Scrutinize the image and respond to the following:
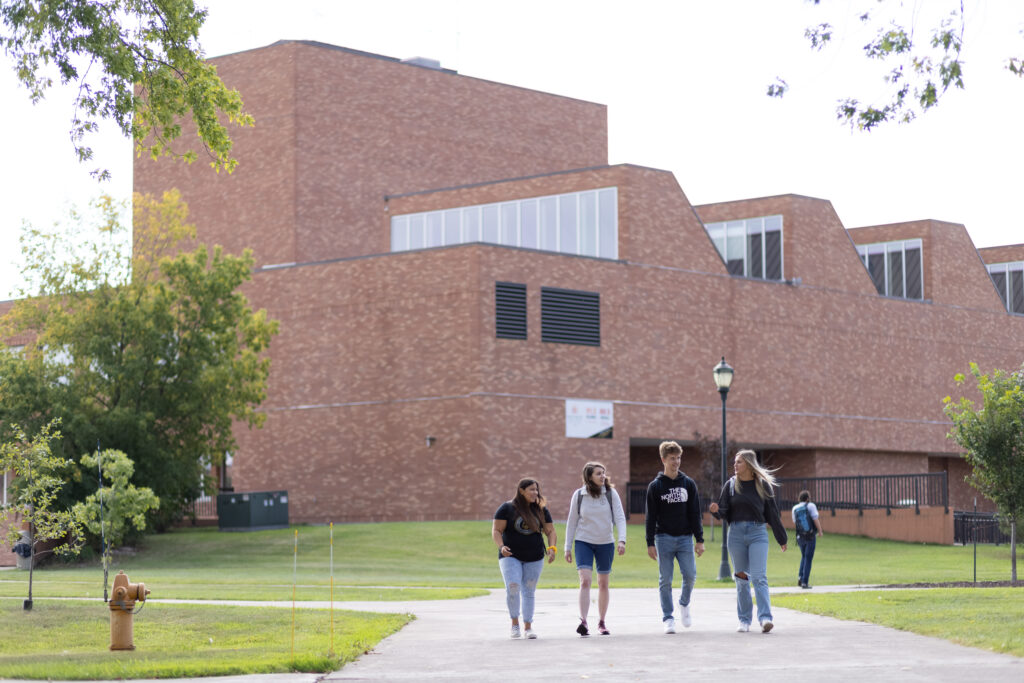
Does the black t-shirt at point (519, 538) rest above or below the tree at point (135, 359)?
below

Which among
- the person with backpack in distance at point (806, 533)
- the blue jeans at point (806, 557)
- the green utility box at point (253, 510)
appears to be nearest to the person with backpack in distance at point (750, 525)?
the person with backpack in distance at point (806, 533)

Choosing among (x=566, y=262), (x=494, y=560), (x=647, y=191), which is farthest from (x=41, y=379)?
(x=647, y=191)

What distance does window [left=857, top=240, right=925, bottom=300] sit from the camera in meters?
59.2

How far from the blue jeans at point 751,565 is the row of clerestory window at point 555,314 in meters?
30.8

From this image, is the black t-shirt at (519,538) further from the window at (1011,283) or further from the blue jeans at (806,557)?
the window at (1011,283)

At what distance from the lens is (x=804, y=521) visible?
1004 inches

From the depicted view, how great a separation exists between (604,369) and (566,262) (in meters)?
3.88

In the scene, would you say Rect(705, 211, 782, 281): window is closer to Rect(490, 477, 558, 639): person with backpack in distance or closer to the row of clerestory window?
the row of clerestory window

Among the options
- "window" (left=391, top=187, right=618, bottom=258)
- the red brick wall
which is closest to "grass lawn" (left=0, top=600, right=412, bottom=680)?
A: "window" (left=391, top=187, right=618, bottom=258)

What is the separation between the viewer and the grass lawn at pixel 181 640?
11836 millimetres

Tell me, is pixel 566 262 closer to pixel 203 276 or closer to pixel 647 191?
pixel 647 191

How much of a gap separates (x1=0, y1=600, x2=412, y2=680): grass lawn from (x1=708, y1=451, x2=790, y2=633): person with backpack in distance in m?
3.80

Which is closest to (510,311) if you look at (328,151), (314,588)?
(328,151)

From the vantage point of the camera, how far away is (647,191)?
49.7 m
